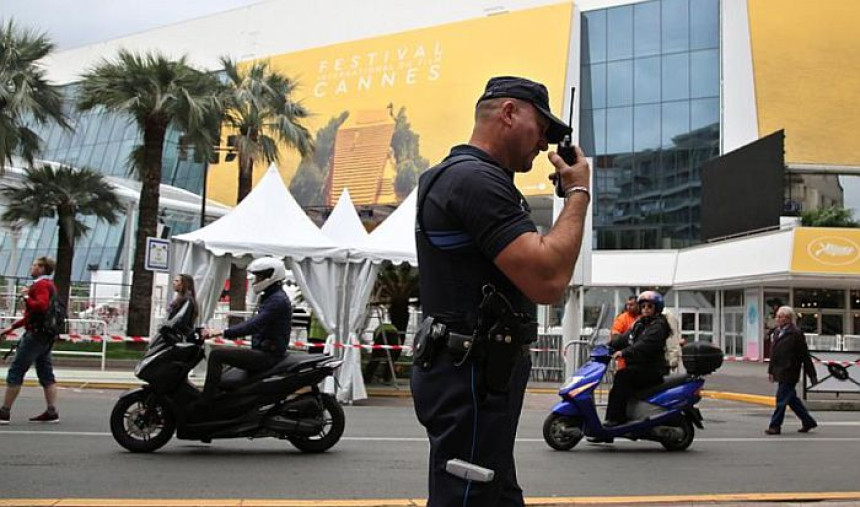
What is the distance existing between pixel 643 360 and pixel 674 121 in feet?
126

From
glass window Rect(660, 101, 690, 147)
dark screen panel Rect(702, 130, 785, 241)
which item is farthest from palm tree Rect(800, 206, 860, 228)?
glass window Rect(660, 101, 690, 147)

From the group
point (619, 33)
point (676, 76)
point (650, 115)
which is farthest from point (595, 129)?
point (619, 33)

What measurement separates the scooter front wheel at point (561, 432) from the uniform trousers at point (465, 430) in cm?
680

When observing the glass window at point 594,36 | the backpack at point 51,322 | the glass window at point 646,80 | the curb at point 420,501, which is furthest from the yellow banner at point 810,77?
the backpack at point 51,322

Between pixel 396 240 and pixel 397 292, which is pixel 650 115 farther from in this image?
pixel 396 240

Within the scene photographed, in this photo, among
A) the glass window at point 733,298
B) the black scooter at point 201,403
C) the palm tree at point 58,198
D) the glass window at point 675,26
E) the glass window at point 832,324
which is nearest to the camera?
the black scooter at point 201,403

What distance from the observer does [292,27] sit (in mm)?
60344

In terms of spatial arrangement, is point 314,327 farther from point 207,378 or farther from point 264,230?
point 207,378

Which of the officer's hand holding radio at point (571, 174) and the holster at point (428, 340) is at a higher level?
the officer's hand holding radio at point (571, 174)

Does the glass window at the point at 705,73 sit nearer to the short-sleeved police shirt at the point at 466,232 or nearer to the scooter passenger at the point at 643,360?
the scooter passenger at the point at 643,360

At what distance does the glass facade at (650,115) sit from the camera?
44.3 meters

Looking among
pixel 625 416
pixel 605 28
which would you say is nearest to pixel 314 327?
pixel 625 416

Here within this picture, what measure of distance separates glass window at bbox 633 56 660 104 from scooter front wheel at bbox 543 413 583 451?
130 ft

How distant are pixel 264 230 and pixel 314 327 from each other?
7.55 ft
